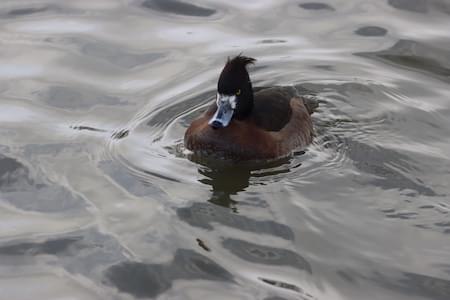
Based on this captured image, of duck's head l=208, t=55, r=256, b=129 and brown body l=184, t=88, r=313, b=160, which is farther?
brown body l=184, t=88, r=313, b=160

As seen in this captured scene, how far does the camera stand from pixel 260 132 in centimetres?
880

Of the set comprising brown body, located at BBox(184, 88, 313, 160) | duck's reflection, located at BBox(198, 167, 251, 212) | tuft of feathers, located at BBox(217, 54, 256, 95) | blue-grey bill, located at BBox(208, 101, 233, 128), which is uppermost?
tuft of feathers, located at BBox(217, 54, 256, 95)

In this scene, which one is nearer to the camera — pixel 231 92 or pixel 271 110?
pixel 231 92

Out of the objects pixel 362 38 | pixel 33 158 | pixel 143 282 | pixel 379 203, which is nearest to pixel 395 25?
pixel 362 38

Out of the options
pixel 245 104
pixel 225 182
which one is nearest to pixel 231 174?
pixel 225 182

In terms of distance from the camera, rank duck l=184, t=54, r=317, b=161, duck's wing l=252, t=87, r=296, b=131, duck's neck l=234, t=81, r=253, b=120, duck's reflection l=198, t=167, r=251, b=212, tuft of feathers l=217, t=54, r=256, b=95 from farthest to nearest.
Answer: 1. duck's wing l=252, t=87, r=296, b=131
2. duck's neck l=234, t=81, r=253, b=120
3. duck l=184, t=54, r=317, b=161
4. tuft of feathers l=217, t=54, r=256, b=95
5. duck's reflection l=198, t=167, r=251, b=212

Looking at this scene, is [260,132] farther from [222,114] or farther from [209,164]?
[209,164]

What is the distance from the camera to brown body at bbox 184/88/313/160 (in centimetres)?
863

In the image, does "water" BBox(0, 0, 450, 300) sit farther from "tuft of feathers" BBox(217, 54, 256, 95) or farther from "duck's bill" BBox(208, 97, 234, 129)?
"tuft of feathers" BBox(217, 54, 256, 95)

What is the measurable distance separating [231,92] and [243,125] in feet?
1.42

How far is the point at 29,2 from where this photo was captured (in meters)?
12.4

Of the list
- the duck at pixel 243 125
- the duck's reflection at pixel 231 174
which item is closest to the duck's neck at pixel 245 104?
the duck at pixel 243 125

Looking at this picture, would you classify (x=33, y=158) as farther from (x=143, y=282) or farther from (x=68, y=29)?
(x=68, y=29)

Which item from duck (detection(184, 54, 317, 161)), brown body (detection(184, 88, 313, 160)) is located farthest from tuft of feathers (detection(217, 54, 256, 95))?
brown body (detection(184, 88, 313, 160))
